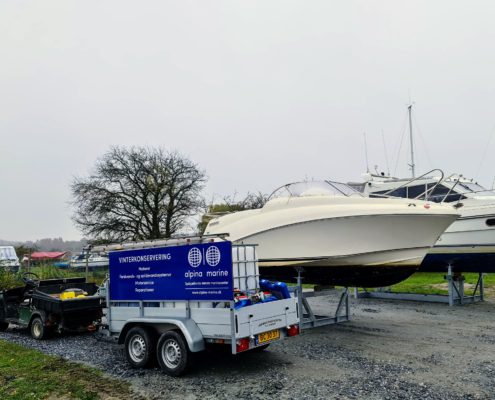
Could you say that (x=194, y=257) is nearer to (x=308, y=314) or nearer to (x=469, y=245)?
(x=308, y=314)

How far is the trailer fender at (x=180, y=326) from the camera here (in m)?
4.90

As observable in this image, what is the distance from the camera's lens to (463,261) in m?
10.8

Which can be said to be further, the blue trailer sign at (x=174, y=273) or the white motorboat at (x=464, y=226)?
the white motorboat at (x=464, y=226)

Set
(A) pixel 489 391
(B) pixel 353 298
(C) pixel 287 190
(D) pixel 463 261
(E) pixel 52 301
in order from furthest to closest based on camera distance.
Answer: (B) pixel 353 298 < (D) pixel 463 261 < (C) pixel 287 190 < (E) pixel 52 301 < (A) pixel 489 391

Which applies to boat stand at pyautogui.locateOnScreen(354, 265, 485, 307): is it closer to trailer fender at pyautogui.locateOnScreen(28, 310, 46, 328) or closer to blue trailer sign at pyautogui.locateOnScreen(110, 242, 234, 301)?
blue trailer sign at pyautogui.locateOnScreen(110, 242, 234, 301)

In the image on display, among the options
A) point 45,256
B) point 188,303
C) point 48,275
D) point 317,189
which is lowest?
point 188,303

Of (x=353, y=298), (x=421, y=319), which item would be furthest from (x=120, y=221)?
(x=421, y=319)

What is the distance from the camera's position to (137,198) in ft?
71.9

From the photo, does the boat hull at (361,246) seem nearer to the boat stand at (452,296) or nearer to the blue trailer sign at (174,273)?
the blue trailer sign at (174,273)

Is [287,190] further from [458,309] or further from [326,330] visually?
[458,309]

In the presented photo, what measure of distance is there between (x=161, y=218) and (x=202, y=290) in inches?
680

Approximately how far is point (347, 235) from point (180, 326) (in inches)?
145

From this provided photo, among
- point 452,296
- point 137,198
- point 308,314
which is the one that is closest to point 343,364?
point 308,314

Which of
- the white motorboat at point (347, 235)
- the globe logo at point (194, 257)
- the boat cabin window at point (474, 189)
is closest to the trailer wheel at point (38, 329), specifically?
the globe logo at point (194, 257)
